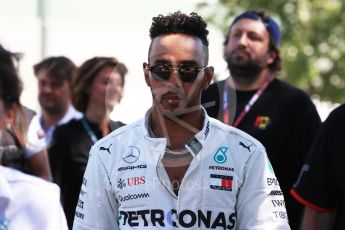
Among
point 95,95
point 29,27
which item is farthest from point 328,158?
point 29,27

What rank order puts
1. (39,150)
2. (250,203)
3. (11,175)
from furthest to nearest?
(39,150) → (250,203) → (11,175)

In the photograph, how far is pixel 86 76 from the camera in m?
7.90

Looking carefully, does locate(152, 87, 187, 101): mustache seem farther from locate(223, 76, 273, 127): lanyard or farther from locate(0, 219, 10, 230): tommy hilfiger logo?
locate(223, 76, 273, 127): lanyard

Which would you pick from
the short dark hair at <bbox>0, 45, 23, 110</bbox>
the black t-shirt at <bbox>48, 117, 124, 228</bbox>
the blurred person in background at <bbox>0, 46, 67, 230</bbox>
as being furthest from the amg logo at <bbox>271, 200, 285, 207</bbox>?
the black t-shirt at <bbox>48, 117, 124, 228</bbox>

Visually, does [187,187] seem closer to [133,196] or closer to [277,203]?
[133,196]

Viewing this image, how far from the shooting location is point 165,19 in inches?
161

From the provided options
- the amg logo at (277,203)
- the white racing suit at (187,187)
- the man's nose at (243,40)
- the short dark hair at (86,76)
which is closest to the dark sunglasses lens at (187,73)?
the white racing suit at (187,187)

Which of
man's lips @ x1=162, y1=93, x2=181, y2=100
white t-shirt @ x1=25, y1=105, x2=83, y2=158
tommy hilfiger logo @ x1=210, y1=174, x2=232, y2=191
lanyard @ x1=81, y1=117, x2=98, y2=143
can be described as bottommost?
lanyard @ x1=81, y1=117, x2=98, y2=143

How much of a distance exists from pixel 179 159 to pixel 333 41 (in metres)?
17.8

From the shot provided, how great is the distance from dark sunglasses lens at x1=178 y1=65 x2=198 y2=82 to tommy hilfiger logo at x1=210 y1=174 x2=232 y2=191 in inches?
16.9

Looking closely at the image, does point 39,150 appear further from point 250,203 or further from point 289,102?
point 250,203

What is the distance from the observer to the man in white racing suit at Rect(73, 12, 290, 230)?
385 cm

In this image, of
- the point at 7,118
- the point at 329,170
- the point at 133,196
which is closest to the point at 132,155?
the point at 133,196

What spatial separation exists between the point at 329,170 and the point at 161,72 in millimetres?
1341
